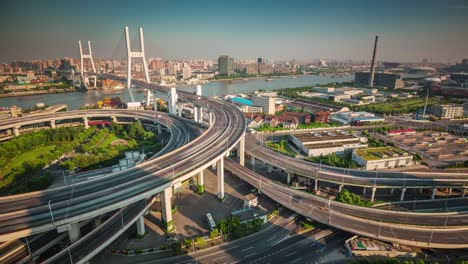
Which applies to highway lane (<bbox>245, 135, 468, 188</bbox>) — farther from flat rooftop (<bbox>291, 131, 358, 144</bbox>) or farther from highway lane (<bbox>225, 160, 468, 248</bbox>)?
flat rooftop (<bbox>291, 131, 358, 144</bbox>)

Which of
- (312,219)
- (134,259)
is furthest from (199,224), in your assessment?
(312,219)

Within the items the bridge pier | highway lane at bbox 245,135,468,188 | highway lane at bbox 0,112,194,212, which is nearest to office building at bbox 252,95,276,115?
highway lane at bbox 245,135,468,188

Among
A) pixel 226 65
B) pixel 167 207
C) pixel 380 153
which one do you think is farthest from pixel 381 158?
pixel 226 65

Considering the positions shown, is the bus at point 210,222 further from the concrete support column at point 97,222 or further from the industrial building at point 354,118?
the industrial building at point 354,118

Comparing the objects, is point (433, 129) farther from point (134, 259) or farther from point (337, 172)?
point (134, 259)

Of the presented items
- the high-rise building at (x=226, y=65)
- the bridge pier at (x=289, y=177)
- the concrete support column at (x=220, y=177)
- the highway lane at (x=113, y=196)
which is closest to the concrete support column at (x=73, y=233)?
the highway lane at (x=113, y=196)
